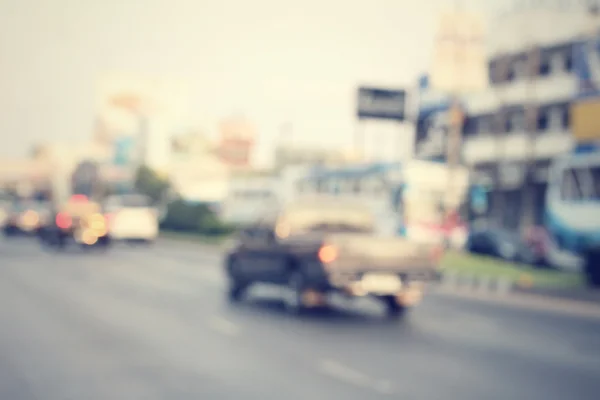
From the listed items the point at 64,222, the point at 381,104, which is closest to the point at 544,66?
the point at 381,104

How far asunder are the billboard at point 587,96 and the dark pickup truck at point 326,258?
9.13 m

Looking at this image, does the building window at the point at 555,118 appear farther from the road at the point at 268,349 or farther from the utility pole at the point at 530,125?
the road at the point at 268,349

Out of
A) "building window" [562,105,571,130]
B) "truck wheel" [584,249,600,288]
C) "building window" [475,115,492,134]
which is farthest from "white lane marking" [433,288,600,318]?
"building window" [475,115,492,134]

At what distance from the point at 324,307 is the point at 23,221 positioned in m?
28.3

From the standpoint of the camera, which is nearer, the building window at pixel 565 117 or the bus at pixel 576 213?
the bus at pixel 576 213

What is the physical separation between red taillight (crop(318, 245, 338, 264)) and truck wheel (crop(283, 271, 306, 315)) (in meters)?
0.70

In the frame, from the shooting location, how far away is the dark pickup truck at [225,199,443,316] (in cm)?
1109

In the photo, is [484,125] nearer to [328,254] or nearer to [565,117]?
[565,117]

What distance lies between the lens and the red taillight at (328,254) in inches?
435

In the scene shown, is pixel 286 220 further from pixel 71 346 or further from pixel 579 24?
pixel 579 24

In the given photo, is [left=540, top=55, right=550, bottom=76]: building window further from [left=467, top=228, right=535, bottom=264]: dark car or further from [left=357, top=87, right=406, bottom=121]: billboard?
[left=467, top=228, right=535, bottom=264]: dark car

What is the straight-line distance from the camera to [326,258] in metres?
11.1

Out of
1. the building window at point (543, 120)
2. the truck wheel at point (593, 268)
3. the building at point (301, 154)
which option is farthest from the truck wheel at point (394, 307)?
the building at point (301, 154)

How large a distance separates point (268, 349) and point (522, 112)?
1375 inches
